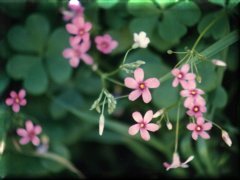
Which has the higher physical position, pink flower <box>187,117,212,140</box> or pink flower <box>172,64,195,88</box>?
pink flower <box>172,64,195,88</box>

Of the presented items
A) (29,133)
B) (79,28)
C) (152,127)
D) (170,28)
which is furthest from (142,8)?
(29,133)

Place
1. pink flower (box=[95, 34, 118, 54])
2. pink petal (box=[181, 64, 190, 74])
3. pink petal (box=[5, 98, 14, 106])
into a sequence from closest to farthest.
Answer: pink petal (box=[181, 64, 190, 74]) < pink petal (box=[5, 98, 14, 106]) < pink flower (box=[95, 34, 118, 54])

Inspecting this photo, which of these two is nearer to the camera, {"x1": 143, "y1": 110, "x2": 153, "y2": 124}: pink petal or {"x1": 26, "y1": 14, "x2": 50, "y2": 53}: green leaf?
{"x1": 143, "y1": 110, "x2": 153, "y2": 124}: pink petal

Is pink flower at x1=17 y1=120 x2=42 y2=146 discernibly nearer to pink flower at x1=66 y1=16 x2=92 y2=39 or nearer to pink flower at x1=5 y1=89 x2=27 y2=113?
pink flower at x1=5 y1=89 x2=27 y2=113

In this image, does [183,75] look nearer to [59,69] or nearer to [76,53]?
[76,53]

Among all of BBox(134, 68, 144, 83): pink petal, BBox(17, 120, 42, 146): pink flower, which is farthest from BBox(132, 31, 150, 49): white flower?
BBox(17, 120, 42, 146): pink flower

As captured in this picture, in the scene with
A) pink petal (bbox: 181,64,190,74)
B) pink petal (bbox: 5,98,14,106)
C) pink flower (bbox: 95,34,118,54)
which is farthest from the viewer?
pink flower (bbox: 95,34,118,54)

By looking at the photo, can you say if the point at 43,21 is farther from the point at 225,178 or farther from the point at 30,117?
the point at 225,178

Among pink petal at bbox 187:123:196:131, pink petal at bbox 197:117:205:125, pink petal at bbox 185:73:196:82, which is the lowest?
pink petal at bbox 187:123:196:131
